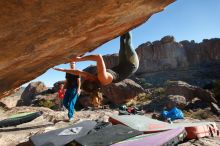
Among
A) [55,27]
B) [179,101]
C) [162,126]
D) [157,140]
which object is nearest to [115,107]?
[179,101]

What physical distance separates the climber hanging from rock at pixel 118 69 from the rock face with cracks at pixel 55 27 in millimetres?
1164

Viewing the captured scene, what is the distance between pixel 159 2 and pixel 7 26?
253cm

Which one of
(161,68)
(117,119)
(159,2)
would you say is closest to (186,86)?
(117,119)

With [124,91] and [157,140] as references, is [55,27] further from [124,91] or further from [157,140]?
[124,91]

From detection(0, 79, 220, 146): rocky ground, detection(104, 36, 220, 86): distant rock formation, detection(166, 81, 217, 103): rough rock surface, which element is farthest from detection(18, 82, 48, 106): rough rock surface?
detection(166, 81, 217, 103): rough rock surface

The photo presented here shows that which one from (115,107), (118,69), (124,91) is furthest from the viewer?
(124,91)

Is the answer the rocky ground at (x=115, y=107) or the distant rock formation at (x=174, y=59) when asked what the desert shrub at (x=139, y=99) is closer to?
the rocky ground at (x=115, y=107)

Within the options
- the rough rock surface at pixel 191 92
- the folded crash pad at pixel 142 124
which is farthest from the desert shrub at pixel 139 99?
the folded crash pad at pixel 142 124

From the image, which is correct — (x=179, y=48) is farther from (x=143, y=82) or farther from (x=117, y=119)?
(x=117, y=119)

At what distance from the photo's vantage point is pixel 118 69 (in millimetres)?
7715

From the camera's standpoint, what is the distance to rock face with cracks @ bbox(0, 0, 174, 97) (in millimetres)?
3193

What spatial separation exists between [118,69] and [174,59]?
5998cm

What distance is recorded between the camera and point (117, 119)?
8086 mm

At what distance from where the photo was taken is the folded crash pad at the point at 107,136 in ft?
19.6
